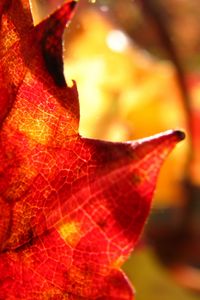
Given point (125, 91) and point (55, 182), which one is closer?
point (55, 182)

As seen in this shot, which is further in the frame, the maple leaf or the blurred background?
the blurred background

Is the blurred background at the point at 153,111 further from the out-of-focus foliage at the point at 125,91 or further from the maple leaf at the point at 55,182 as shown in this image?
the maple leaf at the point at 55,182

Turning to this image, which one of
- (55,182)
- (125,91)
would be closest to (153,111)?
(125,91)

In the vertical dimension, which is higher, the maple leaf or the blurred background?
the maple leaf

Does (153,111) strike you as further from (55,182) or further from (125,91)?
(55,182)

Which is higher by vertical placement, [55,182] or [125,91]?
[55,182]

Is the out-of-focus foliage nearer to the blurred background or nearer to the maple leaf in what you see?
the blurred background

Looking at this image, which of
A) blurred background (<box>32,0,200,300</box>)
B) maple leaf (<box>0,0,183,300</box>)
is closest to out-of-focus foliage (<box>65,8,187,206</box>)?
blurred background (<box>32,0,200,300</box>)
